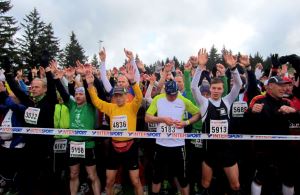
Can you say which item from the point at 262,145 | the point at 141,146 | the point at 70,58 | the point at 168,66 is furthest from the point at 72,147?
the point at 70,58

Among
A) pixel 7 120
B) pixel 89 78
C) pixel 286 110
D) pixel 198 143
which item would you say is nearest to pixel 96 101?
pixel 89 78

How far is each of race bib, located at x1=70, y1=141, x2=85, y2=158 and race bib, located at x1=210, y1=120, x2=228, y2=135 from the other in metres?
2.47

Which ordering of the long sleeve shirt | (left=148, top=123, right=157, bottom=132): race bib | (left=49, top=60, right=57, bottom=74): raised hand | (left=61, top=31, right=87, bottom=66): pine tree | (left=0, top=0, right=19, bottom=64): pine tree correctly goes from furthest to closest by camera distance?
(left=61, top=31, right=87, bottom=66): pine tree, (left=0, top=0, right=19, bottom=64): pine tree, (left=148, top=123, right=157, bottom=132): race bib, (left=49, top=60, right=57, bottom=74): raised hand, the long sleeve shirt

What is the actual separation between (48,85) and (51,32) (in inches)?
2161

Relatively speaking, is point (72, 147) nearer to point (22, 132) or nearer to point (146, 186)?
point (22, 132)

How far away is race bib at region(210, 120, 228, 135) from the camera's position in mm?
6047

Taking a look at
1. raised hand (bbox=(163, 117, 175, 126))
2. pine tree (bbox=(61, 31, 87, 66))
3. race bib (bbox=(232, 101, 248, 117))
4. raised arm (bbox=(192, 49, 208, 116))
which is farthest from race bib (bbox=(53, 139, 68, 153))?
pine tree (bbox=(61, 31, 87, 66))

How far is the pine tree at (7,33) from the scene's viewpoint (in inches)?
1676

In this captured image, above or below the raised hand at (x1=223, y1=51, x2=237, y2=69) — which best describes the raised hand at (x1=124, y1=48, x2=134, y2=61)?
above

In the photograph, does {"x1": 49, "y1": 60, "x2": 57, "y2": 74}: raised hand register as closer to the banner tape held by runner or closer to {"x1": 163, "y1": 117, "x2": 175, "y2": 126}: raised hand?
the banner tape held by runner

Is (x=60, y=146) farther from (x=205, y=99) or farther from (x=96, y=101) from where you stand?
(x=205, y=99)

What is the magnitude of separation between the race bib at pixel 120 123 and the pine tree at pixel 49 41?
158 feet

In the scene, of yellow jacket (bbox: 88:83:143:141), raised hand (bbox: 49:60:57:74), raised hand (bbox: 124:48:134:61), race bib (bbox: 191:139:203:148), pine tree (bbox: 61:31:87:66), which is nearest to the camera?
yellow jacket (bbox: 88:83:143:141)

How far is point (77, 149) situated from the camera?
6.39 meters
